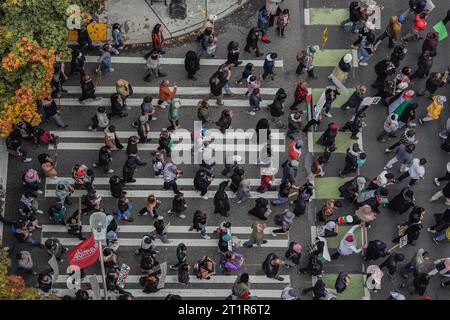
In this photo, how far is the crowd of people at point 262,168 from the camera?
20.4m

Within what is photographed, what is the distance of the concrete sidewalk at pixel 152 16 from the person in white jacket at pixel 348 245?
382 inches

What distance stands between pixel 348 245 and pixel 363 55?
7454 millimetres

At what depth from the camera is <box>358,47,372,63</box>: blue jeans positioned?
24234 millimetres

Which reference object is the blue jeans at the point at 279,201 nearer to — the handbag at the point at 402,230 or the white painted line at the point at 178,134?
the white painted line at the point at 178,134

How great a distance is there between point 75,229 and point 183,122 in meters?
5.34

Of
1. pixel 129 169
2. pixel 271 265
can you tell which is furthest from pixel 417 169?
pixel 129 169

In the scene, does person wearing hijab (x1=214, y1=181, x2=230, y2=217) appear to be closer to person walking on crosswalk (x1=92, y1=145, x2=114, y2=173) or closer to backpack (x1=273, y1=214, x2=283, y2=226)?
backpack (x1=273, y1=214, x2=283, y2=226)

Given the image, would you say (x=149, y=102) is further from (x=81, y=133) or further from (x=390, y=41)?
(x=390, y=41)

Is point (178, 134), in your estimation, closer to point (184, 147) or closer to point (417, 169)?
point (184, 147)

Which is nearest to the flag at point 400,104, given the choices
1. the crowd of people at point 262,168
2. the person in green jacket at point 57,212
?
the crowd of people at point 262,168

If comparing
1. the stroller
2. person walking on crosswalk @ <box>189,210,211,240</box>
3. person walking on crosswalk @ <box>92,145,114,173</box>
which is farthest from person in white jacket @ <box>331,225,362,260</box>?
the stroller

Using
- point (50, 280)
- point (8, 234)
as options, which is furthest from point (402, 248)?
point (8, 234)

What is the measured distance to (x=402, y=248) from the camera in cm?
2220

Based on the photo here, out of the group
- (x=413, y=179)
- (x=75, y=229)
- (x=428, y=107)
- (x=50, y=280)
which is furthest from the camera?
(x=428, y=107)
